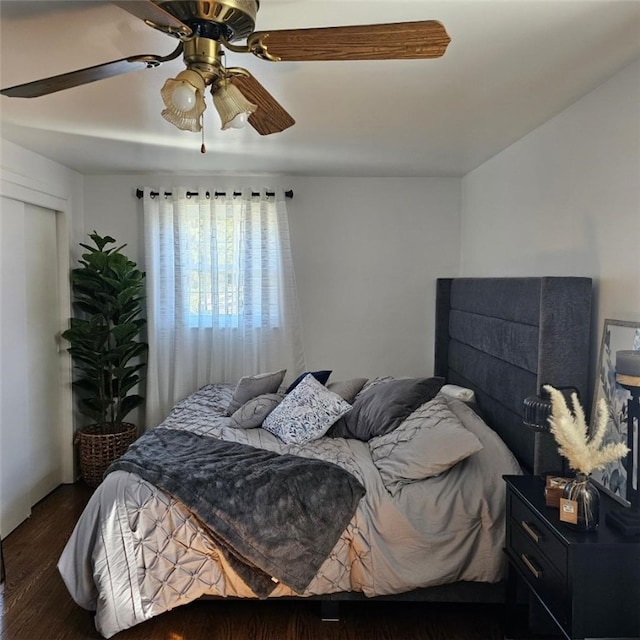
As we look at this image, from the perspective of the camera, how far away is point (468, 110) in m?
2.68

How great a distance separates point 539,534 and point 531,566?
150 mm

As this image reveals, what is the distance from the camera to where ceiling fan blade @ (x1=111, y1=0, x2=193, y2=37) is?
4.37ft

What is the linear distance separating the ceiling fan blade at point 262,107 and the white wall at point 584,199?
3.97 ft

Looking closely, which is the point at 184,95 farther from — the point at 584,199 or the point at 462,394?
the point at 462,394

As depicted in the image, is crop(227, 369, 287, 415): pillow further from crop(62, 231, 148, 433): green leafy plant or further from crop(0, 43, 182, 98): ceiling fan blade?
crop(0, 43, 182, 98): ceiling fan blade

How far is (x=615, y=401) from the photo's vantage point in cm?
207

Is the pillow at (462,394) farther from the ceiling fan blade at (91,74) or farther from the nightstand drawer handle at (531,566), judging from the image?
the ceiling fan blade at (91,74)

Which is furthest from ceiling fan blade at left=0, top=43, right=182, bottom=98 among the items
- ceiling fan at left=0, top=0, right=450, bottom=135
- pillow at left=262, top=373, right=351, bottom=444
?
pillow at left=262, top=373, right=351, bottom=444

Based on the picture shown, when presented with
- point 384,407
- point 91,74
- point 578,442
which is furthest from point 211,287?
point 578,442

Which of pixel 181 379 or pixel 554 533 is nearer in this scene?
pixel 554 533

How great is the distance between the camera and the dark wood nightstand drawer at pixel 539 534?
177 centimetres

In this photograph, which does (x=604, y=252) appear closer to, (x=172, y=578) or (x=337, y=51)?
(x=337, y=51)

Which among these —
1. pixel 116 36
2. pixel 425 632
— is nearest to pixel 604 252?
pixel 425 632

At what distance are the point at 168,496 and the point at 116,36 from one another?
6.03 ft
